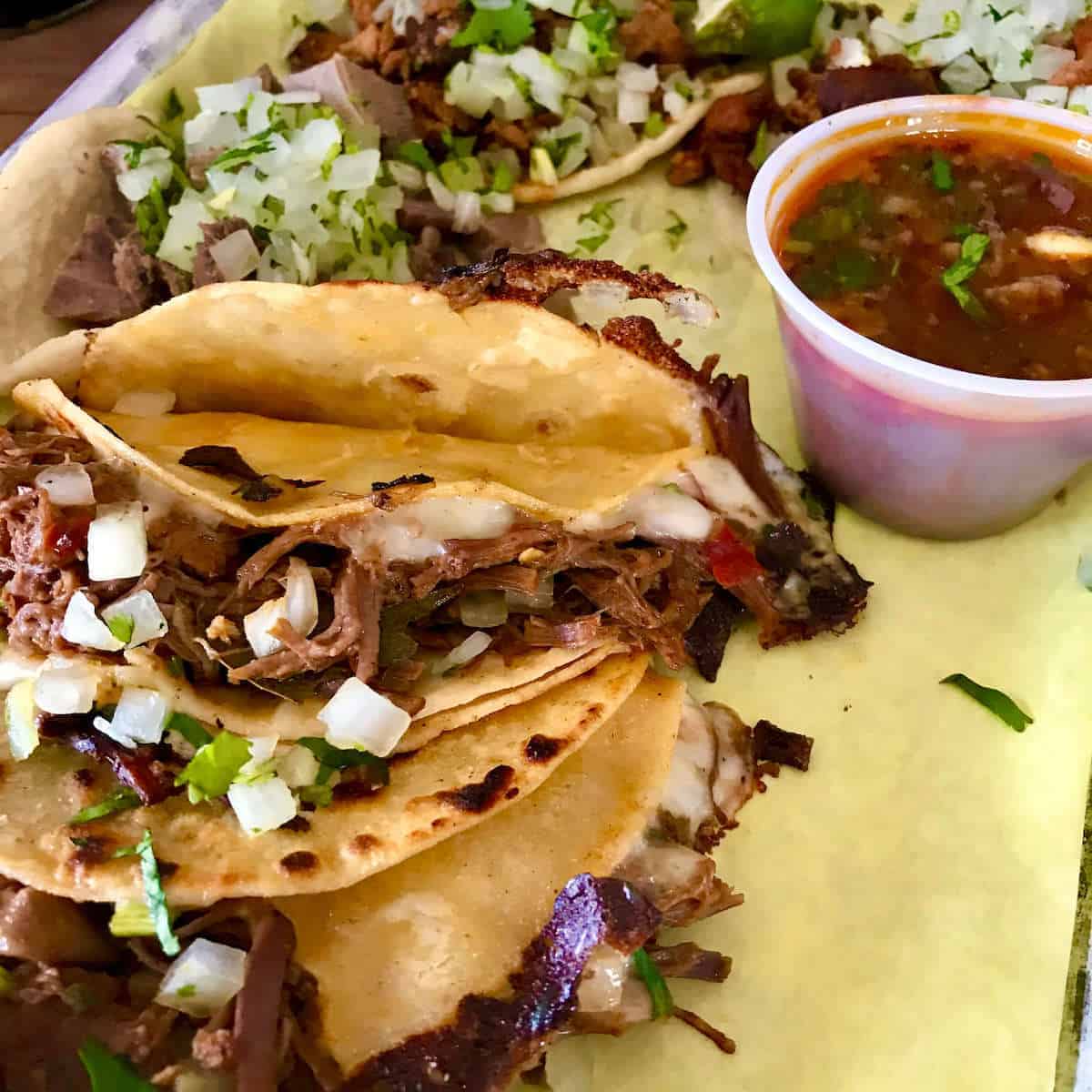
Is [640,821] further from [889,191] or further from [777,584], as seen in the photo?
[889,191]

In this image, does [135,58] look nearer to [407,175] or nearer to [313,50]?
[313,50]

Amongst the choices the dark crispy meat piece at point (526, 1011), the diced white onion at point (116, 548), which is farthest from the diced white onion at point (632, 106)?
the dark crispy meat piece at point (526, 1011)

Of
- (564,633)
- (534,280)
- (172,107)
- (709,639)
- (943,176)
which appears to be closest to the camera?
(564,633)

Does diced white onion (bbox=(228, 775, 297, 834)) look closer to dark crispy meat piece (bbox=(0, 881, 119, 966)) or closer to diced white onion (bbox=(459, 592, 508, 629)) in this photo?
dark crispy meat piece (bbox=(0, 881, 119, 966))

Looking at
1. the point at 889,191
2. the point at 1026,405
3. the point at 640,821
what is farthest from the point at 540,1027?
the point at 889,191

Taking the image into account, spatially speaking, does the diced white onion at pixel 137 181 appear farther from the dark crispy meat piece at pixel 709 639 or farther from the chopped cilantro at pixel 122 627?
the dark crispy meat piece at pixel 709 639

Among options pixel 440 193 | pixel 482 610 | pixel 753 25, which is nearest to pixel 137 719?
pixel 482 610
